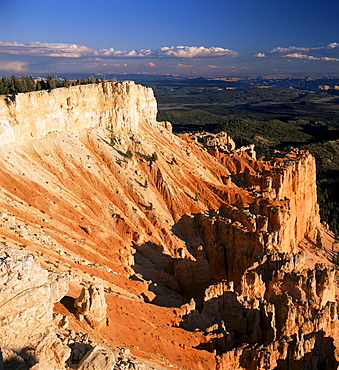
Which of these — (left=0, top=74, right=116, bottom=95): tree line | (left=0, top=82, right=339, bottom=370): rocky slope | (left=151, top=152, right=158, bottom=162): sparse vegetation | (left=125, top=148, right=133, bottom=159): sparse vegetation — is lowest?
(left=0, top=82, right=339, bottom=370): rocky slope

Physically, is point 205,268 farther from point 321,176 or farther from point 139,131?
point 321,176

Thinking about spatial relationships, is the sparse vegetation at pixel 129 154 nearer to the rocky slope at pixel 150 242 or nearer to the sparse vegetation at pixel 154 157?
the rocky slope at pixel 150 242

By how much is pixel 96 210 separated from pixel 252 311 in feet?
67.0

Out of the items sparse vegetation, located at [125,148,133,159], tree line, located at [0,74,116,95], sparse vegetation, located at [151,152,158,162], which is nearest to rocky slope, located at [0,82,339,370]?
sparse vegetation, located at [125,148,133,159]

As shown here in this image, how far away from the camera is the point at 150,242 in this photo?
4109 centimetres

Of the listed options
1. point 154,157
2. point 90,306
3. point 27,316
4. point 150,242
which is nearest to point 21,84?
point 154,157

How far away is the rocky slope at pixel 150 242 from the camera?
19938 mm

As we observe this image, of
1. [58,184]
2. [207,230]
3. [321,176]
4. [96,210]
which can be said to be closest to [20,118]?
[58,184]

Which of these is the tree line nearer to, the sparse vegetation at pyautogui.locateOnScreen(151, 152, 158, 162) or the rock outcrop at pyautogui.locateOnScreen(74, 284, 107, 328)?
the sparse vegetation at pyautogui.locateOnScreen(151, 152, 158, 162)

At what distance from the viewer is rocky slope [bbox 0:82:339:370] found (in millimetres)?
19938

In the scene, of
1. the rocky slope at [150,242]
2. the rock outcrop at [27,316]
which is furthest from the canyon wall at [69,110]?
the rock outcrop at [27,316]

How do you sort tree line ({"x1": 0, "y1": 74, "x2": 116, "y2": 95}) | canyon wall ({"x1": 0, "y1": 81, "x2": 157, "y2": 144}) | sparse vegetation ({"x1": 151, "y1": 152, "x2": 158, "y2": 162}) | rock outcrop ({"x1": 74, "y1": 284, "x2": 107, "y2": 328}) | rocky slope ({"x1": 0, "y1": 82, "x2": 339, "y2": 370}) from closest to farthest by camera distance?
rock outcrop ({"x1": 74, "y1": 284, "x2": 107, "y2": 328}) < rocky slope ({"x1": 0, "y1": 82, "x2": 339, "y2": 370}) < canyon wall ({"x1": 0, "y1": 81, "x2": 157, "y2": 144}) < tree line ({"x1": 0, "y1": 74, "x2": 116, "y2": 95}) < sparse vegetation ({"x1": 151, "y1": 152, "x2": 158, "y2": 162})

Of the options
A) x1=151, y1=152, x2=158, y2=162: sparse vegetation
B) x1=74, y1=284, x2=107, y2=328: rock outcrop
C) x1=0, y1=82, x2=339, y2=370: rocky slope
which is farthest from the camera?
x1=151, y1=152, x2=158, y2=162: sparse vegetation

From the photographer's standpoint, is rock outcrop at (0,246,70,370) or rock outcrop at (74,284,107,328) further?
rock outcrop at (74,284,107,328)
